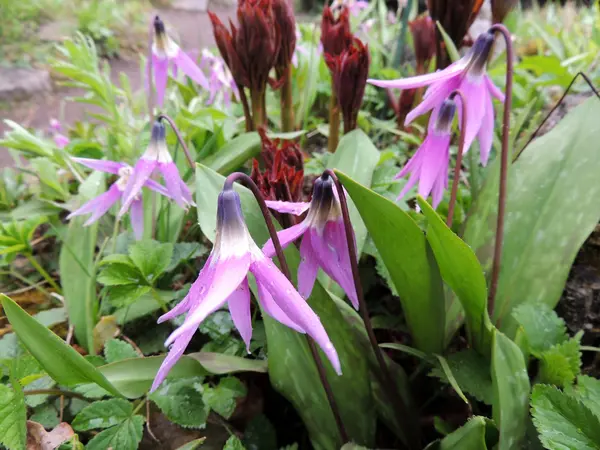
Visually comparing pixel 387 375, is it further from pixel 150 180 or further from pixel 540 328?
pixel 150 180

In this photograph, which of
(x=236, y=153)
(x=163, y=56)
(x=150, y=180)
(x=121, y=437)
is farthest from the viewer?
(x=163, y=56)

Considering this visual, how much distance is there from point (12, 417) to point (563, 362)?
907mm

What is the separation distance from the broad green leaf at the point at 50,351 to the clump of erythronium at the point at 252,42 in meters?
0.87

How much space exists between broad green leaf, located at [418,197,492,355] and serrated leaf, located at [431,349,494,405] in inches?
1.2

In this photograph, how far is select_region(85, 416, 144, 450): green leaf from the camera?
72 centimetres

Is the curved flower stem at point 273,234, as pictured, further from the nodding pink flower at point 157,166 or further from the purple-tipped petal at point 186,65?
the purple-tipped petal at point 186,65

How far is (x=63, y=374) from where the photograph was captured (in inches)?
26.9

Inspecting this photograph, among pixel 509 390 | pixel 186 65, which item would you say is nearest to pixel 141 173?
pixel 186 65

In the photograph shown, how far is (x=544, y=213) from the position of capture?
93 centimetres

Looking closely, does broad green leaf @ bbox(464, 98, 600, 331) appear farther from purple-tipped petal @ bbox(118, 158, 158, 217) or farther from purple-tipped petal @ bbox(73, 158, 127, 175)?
purple-tipped petal @ bbox(73, 158, 127, 175)

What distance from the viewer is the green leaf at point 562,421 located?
0.59m

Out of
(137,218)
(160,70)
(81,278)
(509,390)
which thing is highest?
(160,70)

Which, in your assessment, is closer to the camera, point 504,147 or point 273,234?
point 273,234

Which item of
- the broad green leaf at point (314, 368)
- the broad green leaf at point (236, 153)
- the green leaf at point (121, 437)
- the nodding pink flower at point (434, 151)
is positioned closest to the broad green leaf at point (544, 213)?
the nodding pink flower at point (434, 151)
